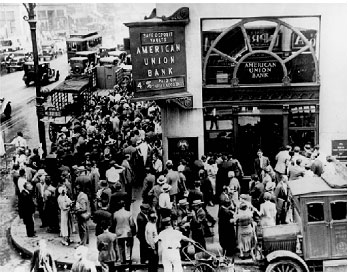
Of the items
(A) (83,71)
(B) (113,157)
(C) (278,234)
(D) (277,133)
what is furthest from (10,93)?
(C) (278,234)

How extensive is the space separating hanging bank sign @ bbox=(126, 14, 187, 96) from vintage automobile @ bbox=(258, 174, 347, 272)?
4.41 metres

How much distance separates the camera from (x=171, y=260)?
9641 millimetres

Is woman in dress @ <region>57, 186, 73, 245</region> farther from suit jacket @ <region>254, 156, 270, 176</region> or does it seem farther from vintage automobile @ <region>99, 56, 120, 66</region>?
vintage automobile @ <region>99, 56, 120, 66</region>

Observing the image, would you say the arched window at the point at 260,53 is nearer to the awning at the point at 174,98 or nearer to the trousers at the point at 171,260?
the awning at the point at 174,98

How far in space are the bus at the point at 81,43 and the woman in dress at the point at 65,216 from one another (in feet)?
42.3

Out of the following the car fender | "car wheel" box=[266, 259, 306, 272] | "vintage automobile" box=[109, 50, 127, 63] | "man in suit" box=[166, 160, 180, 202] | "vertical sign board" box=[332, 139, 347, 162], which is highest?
"vintage automobile" box=[109, 50, 127, 63]

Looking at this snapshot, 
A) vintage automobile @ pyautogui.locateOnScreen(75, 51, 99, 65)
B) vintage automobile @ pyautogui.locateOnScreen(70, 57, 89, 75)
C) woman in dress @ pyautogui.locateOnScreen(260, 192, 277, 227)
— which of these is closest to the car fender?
woman in dress @ pyautogui.locateOnScreen(260, 192, 277, 227)

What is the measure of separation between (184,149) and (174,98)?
4.76 ft

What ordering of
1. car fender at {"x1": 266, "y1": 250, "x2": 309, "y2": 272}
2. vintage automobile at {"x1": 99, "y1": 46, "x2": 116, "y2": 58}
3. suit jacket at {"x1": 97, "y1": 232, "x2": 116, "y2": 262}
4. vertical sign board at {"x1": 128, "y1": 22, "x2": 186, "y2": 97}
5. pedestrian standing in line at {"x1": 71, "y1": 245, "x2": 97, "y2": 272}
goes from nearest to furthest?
car fender at {"x1": 266, "y1": 250, "x2": 309, "y2": 272}, pedestrian standing in line at {"x1": 71, "y1": 245, "x2": 97, "y2": 272}, suit jacket at {"x1": 97, "y1": 232, "x2": 116, "y2": 262}, vertical sign board at {"x1": 128, "y1": 22, "x2": 186, "y2": 97}, vintage automobile at {"x1": 99, "y1": 46, "x2": 116, "y2": 58}

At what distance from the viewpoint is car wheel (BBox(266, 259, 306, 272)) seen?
364 inches

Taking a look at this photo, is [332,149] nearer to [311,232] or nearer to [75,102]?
[311,232]

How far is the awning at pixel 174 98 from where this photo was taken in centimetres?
1248

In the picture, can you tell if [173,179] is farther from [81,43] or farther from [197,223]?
[81,43]

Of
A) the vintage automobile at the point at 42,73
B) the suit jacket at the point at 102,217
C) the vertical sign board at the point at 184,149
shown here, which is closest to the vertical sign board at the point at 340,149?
the vertical sign board at the point at 184,149
